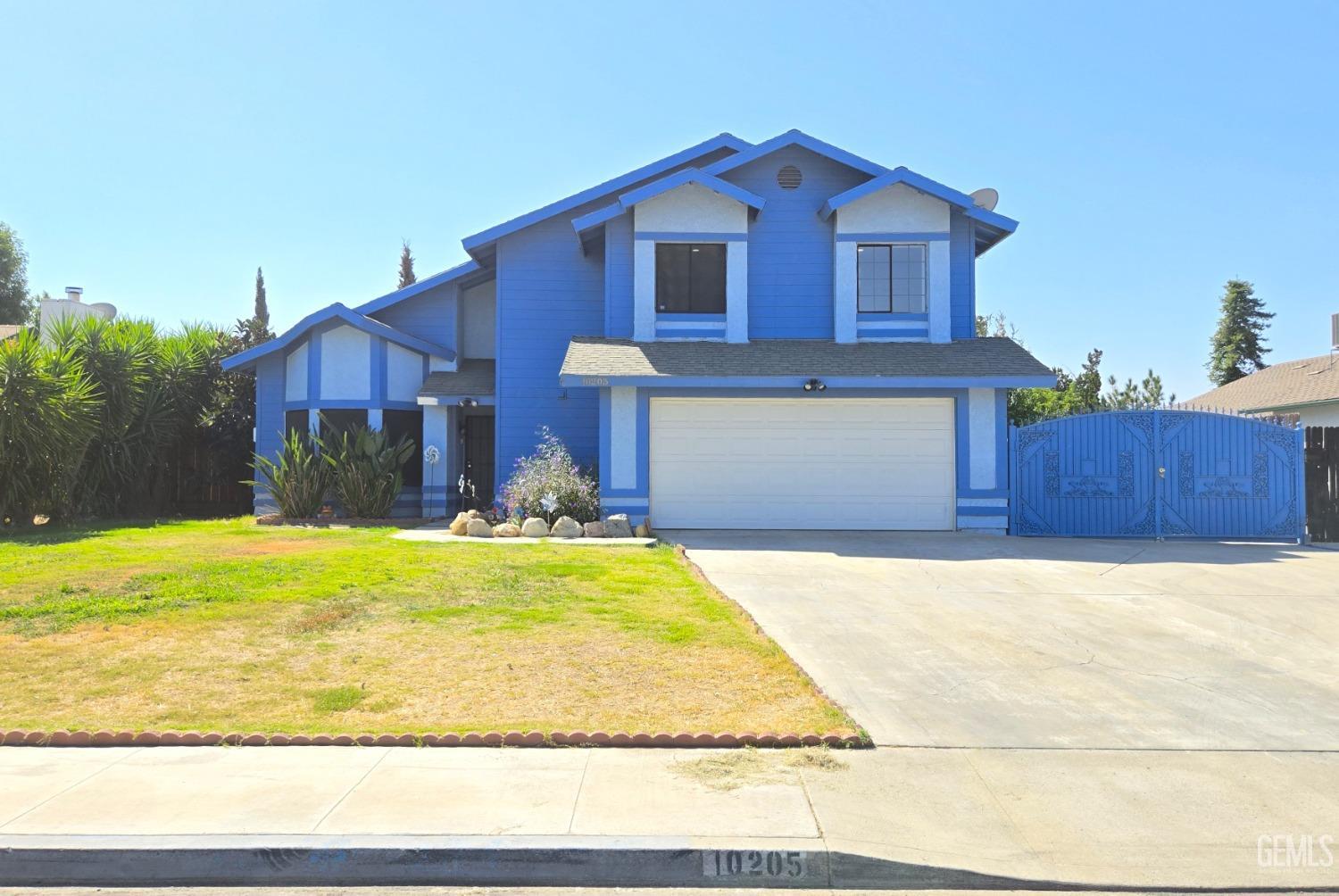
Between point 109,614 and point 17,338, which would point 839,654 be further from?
point 17,338

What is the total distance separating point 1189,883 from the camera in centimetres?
423

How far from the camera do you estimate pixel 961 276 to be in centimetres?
1809

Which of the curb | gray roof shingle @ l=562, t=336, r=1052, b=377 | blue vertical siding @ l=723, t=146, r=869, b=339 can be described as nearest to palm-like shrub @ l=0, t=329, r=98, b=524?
gray roof shingle @ l=562, t=336, r=1052, b=377

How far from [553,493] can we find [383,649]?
8.50 metres

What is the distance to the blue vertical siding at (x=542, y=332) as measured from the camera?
18875mm

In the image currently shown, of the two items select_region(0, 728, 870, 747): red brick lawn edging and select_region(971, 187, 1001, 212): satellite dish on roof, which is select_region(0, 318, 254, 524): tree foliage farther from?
select_region(971, 187, 1001, 212): satellite dish on roof

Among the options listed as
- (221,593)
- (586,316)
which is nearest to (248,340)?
(586,316)

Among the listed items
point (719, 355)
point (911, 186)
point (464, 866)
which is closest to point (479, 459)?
point (719, 355)

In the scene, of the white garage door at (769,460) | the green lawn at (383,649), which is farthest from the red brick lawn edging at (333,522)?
the green lawn at (383,649)

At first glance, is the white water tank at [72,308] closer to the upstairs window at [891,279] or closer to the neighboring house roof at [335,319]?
the neighboring house roof at [335,319]

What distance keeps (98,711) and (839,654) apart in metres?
5.39

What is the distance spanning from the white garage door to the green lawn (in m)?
4.38

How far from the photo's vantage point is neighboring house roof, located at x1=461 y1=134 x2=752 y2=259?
18500mm

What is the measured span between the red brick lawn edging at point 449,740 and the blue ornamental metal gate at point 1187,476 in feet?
41.1
